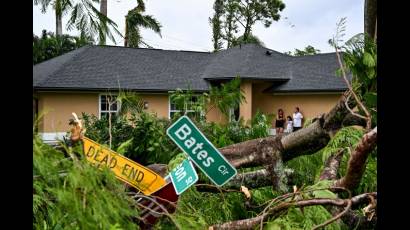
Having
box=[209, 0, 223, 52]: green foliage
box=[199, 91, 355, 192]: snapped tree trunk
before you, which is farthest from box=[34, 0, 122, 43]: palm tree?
box=[209, 0, 223, 52]: green foliage

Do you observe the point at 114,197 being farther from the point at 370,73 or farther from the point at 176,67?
the point at 176,67

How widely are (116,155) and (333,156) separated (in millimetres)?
1532

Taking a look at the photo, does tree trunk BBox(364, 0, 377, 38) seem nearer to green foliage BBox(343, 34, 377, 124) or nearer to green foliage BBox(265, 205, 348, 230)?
green foliage BBox(343, 34, 377, 124)

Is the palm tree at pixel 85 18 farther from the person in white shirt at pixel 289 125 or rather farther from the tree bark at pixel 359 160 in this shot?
the person in white shirt at pixel 289 125

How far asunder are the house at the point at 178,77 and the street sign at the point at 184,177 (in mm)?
14771

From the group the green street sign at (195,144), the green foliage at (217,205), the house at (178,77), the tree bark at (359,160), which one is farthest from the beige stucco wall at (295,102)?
the green street sign at (195,144)

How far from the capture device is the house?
1769 centimetres

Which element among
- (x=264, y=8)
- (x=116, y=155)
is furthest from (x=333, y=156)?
(x=264, y=8)

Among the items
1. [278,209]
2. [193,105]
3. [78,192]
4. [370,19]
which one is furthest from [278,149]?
[193,105]

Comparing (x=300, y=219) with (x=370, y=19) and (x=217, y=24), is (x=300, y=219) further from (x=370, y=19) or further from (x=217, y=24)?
(x=217, y=24)

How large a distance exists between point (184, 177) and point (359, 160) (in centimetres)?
87

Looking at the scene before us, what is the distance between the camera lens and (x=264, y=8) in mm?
30984

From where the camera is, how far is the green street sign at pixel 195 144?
1.23 meters

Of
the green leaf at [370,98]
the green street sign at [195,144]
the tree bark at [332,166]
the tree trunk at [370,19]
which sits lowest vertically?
the tree bark at [332,166]
